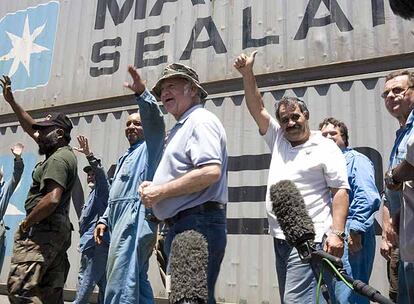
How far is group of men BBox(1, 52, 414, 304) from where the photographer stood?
76.0 inches

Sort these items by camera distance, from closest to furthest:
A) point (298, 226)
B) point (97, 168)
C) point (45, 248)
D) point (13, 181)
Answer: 1. point (298, 226)
2. point (45, 248)
3. point (97, 168)
4. point (13, 181)

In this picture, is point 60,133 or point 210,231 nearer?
point 210,231

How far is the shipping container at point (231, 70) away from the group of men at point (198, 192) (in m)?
1.29

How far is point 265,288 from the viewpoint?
13.4 ft

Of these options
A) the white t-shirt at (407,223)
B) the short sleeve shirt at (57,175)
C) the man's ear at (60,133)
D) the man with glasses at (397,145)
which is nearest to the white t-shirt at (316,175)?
the man with glasses at (397,145)

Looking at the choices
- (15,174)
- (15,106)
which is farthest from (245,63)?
(15,174)

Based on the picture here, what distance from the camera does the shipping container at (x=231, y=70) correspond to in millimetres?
4113

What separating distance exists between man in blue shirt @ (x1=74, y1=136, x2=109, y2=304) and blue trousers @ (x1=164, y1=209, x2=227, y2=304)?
6.09ft

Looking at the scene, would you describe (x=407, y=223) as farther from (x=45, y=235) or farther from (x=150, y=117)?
(x=45, y=235)

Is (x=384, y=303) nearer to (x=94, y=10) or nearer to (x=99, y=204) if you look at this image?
(x=99, y=204)

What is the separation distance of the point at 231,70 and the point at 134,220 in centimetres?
263

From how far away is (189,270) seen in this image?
1.68 meters

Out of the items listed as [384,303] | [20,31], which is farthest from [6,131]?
[384,303]

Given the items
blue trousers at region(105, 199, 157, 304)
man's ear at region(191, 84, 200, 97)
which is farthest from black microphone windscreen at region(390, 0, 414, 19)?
blue trousers at region(105, 199, 157, 304)
